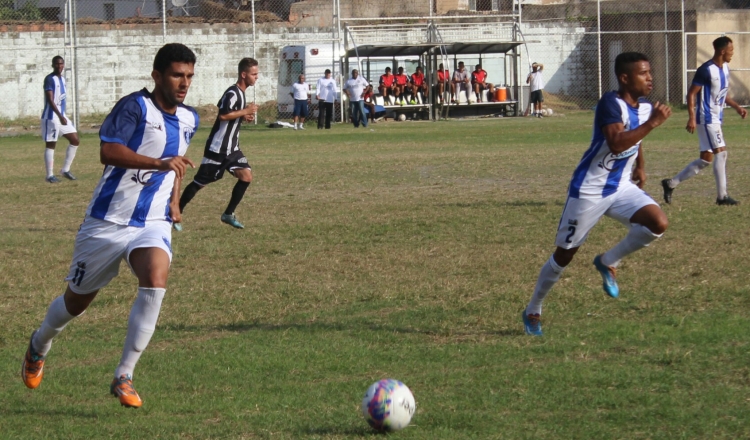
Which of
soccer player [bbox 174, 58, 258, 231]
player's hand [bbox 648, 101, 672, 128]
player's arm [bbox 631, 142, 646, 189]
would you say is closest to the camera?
player's hand [bbox 648, 101, 672, 128]

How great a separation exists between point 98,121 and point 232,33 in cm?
591

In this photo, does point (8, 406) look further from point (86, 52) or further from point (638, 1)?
point (638, 1)

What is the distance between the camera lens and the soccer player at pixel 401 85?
114ft

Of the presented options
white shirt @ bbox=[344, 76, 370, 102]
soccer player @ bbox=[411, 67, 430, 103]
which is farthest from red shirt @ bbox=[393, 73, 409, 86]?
white shirt @ bbox=[344, 76, 370, 102]

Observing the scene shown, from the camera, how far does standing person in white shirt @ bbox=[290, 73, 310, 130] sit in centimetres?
3141

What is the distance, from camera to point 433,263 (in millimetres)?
9359

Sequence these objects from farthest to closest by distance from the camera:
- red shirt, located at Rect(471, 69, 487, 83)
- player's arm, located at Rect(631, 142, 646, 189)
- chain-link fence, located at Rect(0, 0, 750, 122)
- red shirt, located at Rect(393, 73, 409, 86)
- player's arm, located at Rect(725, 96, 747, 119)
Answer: red shirt, located at Rect(471, 69, 487, 83)
red shirt, located at Rect(393, 73, 409, 86)
chain-link fence, located at Rect(0, 0, 750, 122)
player's arm, located at Rect(725, 96, 747, 119)
player's arm, located at Rect(631, 142, 646, 189)

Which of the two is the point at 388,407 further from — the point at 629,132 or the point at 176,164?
the point at 629,132

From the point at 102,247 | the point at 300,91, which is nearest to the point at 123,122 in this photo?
the point at 102,247

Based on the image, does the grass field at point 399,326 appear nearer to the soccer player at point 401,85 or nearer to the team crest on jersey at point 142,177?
the team crest on jersey at point 142,177

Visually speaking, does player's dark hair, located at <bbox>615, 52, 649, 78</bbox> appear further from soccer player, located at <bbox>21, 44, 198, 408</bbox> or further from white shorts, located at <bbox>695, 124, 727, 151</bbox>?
white shorts, located at <bbox>695, 124, 727, 151</bbox>

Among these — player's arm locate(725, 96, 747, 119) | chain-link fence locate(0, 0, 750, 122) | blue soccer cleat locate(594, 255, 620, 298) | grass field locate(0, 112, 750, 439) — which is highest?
chain-link fence locate(0, 0, 750, 122)

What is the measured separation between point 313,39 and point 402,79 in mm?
4753

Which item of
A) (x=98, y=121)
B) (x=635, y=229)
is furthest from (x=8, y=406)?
(x=98, y=121)
